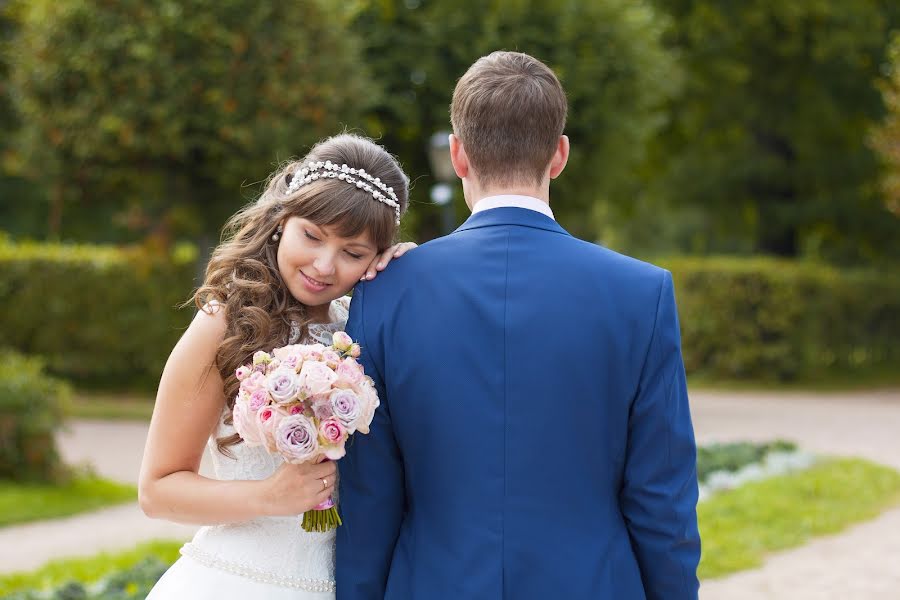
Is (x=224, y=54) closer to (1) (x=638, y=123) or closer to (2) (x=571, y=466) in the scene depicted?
(1) (x=638, y=123)

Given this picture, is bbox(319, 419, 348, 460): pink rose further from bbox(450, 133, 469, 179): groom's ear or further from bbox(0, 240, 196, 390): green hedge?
bbox(0, 240, 196, 390): green hedge

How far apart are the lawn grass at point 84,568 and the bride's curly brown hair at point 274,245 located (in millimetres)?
3696

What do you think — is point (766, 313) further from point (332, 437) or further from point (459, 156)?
point (332, 437)

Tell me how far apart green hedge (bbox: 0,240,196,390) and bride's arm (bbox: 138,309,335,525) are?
531 inches

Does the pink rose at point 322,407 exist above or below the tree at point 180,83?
below

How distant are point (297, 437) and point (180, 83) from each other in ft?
34.4

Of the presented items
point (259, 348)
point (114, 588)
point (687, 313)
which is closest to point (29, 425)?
point (114, 588)

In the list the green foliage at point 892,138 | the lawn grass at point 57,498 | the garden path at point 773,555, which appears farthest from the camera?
the green foliage at point 892,138

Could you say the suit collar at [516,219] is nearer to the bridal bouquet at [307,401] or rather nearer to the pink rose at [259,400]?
the bridal bouquet at [307,401]

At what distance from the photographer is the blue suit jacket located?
225 centimetres

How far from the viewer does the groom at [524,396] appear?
2.25 metres

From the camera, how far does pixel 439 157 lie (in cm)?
1284

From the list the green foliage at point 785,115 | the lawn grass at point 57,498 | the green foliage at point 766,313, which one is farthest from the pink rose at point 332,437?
the green foliage at point 785,115

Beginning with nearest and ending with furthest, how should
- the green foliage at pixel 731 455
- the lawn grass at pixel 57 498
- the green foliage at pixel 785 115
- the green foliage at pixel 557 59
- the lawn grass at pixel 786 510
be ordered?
the lawn grass at pixel 786 510, the lawn grass at pixel 57 498, the green foliage at pixel 731 455, the green foliage at pixel 557 59, the green foliage at pixel 785 115
